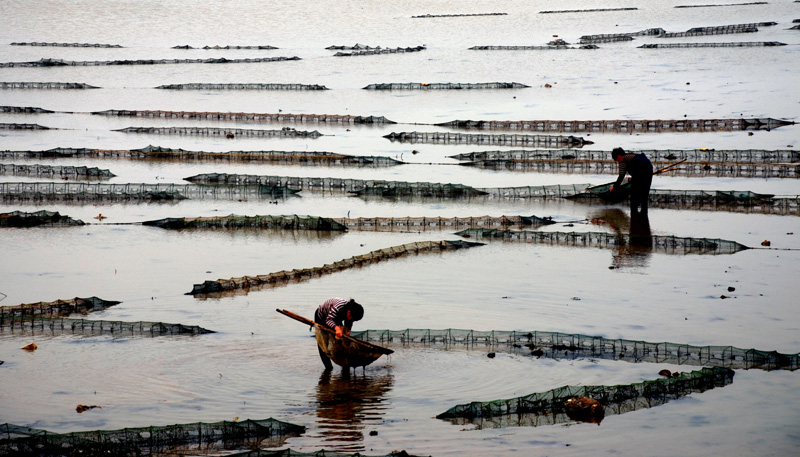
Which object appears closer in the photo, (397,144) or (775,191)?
(775,191)

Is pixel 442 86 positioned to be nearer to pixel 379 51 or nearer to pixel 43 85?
pixel 379 51

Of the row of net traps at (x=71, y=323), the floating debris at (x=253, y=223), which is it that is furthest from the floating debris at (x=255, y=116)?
the row of net traps at (x=71, y=323)

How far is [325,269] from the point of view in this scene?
12984 mm

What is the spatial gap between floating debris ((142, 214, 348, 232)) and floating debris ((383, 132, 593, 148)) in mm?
8030

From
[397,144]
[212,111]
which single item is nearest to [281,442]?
[397,144]

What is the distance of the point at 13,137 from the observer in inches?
983

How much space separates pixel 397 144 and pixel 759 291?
12441 millimetres

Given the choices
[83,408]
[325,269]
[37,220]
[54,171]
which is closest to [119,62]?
[54,171]

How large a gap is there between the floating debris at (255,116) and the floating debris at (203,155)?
176 inches

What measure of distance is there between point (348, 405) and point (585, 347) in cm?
263

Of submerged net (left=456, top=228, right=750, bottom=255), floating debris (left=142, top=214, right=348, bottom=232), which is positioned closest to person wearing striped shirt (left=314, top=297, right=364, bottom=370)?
submerged net (left=456, top=228, right=750, bottom=255)

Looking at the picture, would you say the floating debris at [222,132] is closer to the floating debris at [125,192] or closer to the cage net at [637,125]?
the cage net at [637,125]

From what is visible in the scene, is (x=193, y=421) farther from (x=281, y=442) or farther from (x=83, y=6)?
(x=83, y=6)

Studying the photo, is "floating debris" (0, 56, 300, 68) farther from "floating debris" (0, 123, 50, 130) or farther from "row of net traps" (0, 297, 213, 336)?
"row of net traps" (0, 297, 213, 336)
